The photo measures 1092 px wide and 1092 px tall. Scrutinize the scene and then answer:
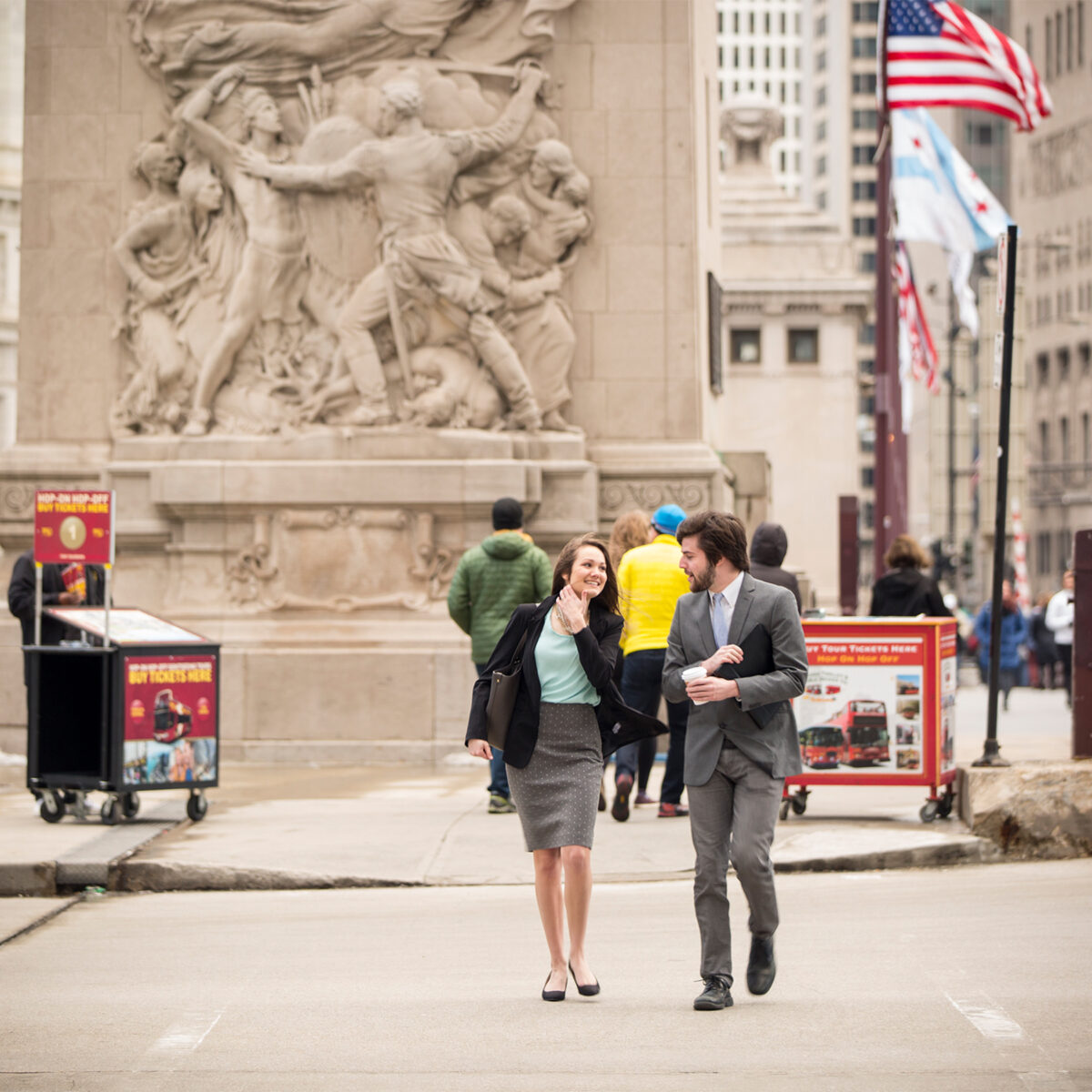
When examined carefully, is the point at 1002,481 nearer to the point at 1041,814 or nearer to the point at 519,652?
the point at 1041,814

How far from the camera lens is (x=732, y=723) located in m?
7.54

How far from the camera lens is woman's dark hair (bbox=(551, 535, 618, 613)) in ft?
25.7

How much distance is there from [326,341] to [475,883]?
6.98 meters

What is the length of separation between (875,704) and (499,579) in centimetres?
262

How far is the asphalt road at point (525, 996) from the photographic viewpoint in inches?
257

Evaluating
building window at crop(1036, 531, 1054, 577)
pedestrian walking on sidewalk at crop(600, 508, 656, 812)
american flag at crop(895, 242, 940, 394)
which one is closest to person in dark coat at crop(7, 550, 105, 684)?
pedestrian walking on sidewalk at crop(600, 508, 656, 812)

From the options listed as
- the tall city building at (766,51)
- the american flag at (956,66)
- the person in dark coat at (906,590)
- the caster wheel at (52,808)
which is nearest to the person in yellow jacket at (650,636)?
the person in dark coat at (906,590)

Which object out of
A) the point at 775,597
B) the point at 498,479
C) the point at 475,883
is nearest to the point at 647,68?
the point at 498,479

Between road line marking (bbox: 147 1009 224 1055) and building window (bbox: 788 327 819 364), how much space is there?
43435 millimetres

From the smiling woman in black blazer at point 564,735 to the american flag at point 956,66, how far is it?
12051 mm

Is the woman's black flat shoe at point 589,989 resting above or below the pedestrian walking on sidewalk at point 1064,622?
below

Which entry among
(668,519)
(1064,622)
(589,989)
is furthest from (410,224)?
(1064,622)

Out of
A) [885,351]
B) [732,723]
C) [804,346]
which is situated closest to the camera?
[732,723]

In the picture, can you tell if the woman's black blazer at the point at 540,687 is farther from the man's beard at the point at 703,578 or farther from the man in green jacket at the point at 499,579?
the man in green jacket at the point at 499,579
